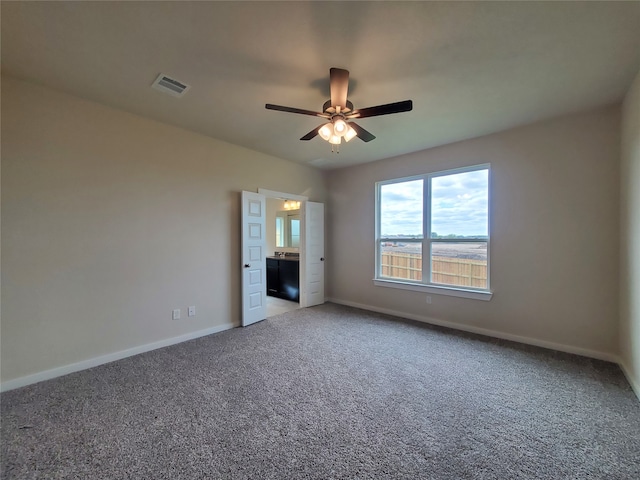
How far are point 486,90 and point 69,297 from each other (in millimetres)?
4565

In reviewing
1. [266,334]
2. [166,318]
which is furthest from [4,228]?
[266,334]

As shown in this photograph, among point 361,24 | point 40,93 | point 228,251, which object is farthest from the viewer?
point 228,251

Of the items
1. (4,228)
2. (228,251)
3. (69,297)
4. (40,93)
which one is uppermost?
(40,93)

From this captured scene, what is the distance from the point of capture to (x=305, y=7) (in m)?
1.64

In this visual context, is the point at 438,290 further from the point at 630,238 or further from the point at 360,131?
the point at 360,131

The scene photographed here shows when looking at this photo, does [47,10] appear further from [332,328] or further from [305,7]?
[332,328]

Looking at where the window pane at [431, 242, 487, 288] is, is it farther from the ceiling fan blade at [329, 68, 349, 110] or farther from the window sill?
the ceiling fan blade at [329, 68, 349, 110]

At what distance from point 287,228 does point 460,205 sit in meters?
4.18

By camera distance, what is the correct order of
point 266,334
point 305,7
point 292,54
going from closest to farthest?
point 305,7 < point 292,54 < point 266,334

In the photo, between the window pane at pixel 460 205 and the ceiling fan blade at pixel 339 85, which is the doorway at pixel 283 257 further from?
the ceiling fan blade at pixel 339 85

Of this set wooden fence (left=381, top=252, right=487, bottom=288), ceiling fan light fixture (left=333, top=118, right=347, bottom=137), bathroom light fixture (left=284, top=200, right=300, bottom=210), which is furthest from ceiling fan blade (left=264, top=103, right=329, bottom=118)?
bathroom light fixture (left=284, top=200, right=300, bottom=210)

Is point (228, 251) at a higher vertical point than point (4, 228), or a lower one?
lower

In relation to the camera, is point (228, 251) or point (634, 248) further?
point (228, 251)

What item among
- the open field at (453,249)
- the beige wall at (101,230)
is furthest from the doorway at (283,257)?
the open field at (453,249)
